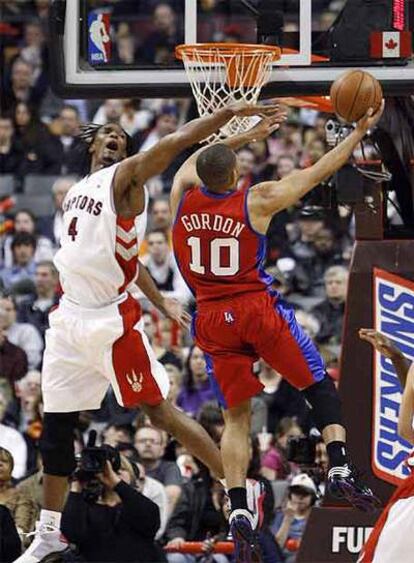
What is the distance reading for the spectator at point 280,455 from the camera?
12338 mm

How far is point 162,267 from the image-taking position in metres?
14.8

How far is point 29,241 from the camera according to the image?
15.0m

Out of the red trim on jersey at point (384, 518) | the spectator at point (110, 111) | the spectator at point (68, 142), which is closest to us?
the red trim on jersey at point (384, 518)

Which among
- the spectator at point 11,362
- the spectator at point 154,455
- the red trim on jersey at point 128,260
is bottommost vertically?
the spectator at point 154,455

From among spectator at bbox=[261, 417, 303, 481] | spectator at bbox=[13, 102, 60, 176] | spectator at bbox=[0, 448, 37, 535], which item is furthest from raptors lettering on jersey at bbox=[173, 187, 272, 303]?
spectator at bbox=[13, 102, 60, 176]

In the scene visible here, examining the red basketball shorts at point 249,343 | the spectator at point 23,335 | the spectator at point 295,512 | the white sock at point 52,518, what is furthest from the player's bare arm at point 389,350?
the spectator at point 23,335

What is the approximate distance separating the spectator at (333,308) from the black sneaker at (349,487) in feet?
15.2

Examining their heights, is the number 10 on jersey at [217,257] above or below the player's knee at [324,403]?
above

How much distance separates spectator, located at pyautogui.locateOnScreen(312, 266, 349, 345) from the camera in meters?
13.9

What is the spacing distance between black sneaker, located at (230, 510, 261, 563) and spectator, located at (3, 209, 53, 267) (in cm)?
593

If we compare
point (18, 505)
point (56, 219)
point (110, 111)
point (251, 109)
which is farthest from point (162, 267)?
point (251, 109)

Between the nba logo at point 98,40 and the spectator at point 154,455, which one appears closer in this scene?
the nba logo at point 98,40

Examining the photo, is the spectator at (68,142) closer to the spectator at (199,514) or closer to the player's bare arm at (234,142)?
the spectator at (199,514)

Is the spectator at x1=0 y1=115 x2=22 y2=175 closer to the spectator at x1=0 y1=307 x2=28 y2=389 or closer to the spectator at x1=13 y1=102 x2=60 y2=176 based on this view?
the spectator at x1=13 y1=102 x2=60 y2=176
